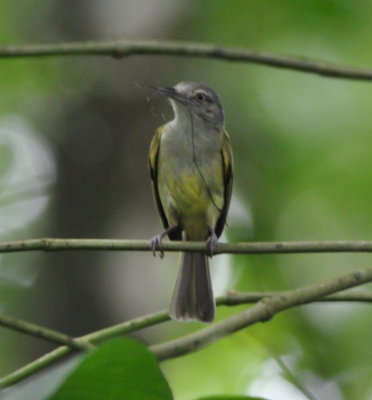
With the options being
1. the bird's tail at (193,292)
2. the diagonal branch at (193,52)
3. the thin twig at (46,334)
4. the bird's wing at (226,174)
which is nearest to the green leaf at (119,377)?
the thin twig at (46,334)

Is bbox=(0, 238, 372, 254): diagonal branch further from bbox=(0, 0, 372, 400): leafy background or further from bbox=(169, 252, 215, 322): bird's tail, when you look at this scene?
bbox=(0, 0, 372, 400): leafy background

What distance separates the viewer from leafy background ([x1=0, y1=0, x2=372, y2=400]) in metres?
5.82

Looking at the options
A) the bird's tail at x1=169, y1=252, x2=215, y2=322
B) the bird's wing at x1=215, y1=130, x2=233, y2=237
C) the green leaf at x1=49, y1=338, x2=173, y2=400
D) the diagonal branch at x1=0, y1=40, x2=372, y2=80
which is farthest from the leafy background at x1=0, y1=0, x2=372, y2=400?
the green leaf at x1=49, y1=338, x2=173, y2=400

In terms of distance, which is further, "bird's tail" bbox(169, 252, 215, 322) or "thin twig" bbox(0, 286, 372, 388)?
"bird's tail" bbox(169, 252, 215, 322)

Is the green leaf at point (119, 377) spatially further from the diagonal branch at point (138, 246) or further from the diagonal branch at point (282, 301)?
the diagonal branch at point (138, 246)

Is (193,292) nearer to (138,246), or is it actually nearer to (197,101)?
(197,101)

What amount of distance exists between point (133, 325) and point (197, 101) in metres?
2.73

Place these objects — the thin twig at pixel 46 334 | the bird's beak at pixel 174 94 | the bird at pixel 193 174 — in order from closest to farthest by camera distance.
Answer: the thin twig at pixel 46 334, the bird's beak at pixel 174 94, the bird at pixel 193 174

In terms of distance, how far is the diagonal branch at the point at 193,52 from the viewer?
2402 millimetres

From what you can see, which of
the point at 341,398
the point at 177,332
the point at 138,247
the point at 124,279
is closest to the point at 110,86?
the point at 124,279

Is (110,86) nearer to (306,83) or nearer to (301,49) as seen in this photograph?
(301,49)

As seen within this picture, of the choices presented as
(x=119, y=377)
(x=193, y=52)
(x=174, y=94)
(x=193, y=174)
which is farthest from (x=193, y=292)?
(x=119, y=377)

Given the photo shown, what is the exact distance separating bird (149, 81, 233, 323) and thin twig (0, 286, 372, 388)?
76.4 inches

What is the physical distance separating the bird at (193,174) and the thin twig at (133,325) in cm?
194
